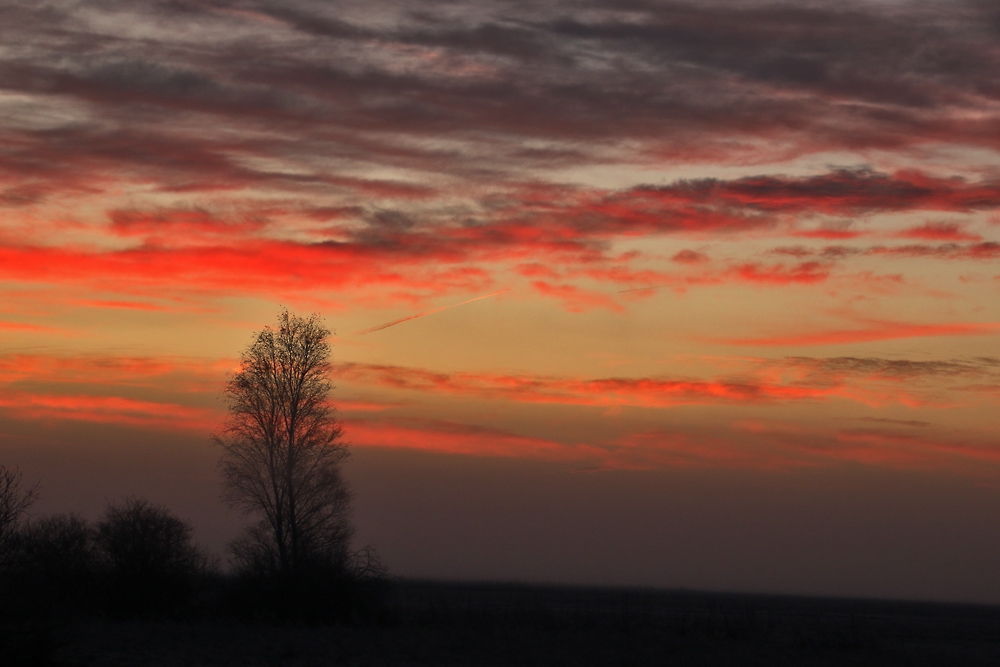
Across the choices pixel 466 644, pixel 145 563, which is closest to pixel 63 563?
pixel 145 563

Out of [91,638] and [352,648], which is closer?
[91,638]

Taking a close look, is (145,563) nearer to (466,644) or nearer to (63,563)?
(63,563)

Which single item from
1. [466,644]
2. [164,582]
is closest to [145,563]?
[164,582]

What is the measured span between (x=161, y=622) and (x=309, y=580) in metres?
6.35

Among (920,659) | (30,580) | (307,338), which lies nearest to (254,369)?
(307,338)

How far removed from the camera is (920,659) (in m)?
35.5

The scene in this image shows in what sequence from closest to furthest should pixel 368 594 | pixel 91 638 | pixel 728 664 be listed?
pixel 91 638, pixel 728 664, pixel 368 594

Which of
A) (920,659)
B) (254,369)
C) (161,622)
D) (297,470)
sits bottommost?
(920,659)

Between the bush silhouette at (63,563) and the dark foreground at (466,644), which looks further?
the bush silhouette at (63,563)

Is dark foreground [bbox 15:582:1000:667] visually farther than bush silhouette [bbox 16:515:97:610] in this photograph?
No

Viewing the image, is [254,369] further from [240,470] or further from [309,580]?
[309,580]

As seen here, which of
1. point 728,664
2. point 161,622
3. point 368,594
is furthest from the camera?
point 368,594

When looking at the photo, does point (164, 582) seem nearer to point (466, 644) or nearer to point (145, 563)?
point (145, 563)

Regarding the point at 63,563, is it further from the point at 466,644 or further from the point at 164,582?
the point at 466,644
